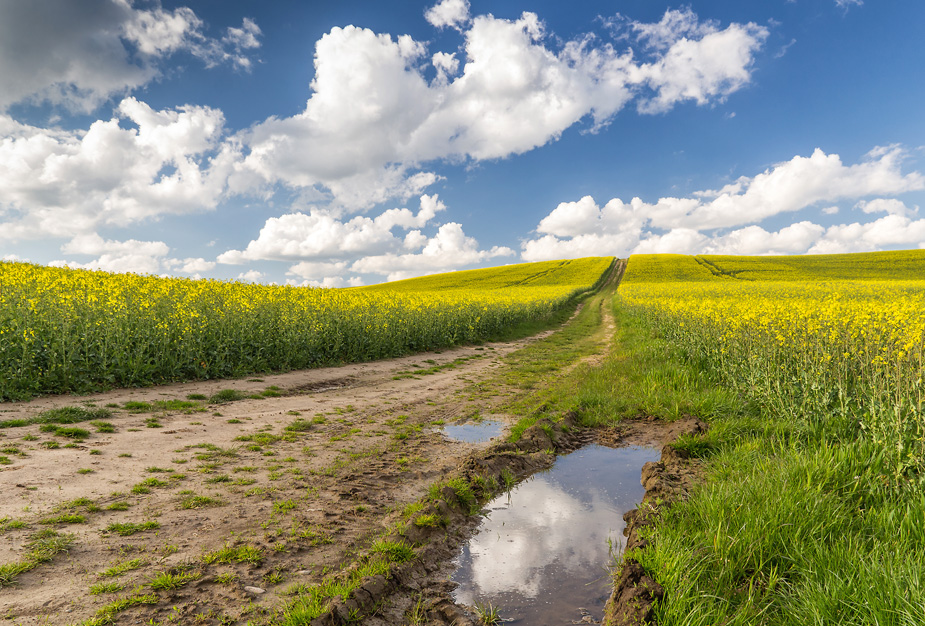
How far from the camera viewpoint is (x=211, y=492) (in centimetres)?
461

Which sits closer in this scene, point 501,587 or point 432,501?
point 501,587

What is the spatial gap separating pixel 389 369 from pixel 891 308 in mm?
10519

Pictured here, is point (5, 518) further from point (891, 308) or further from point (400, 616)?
point (891, 308)

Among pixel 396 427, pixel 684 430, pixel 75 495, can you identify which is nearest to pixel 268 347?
pixel 396 427

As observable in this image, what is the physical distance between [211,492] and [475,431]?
3796 millimetres

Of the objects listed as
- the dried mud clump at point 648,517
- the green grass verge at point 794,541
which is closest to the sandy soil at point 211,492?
the dried mud clump at point 648,517

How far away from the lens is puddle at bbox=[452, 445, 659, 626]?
3273mm

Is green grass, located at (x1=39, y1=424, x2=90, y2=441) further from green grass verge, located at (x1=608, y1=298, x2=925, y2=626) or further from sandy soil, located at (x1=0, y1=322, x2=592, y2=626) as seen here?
green grass verge, located at (x1=608, y1=298, x2=925, y2=626)

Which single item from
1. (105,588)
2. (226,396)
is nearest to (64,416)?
(226,396)

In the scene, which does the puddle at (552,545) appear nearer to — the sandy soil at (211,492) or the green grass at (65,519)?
the sandy soil at (211,492)

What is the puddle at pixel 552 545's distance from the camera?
3.27 m

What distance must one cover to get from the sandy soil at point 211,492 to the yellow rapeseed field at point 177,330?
774 millimetres

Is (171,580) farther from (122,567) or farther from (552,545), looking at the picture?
(552,545)

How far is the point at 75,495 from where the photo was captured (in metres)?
4.40
